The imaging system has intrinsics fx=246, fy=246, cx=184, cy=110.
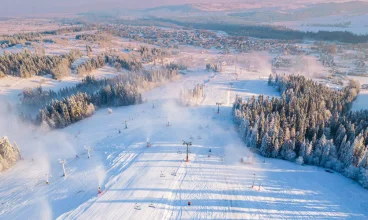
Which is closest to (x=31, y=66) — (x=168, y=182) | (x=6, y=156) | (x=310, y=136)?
(x=6, y=156)

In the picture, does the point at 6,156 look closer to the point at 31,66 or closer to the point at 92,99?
the point at 92,99

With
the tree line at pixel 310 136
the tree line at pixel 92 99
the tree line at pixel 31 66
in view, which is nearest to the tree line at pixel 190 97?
the tree line at pixel 92 99

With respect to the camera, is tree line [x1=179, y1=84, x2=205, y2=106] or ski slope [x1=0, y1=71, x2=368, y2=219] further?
tree line [x1=179, y1=84, x2=205, y2=106]

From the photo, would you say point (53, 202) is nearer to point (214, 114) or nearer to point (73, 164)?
point (73, 164)

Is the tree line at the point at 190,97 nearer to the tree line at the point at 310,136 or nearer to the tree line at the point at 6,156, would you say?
the tree line at the point at 310,136

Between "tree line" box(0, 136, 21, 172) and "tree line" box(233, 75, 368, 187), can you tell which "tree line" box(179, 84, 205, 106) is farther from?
"tree line" box(0, 136, 21, 172)

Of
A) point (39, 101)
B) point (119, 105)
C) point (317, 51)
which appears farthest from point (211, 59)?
point (39, 101)

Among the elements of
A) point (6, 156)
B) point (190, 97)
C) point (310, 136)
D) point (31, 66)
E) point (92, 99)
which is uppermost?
point (31, 66)

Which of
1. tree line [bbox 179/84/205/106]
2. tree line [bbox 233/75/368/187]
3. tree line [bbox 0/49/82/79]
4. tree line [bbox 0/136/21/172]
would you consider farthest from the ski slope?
tree line [bbox 0/49/82/79]
